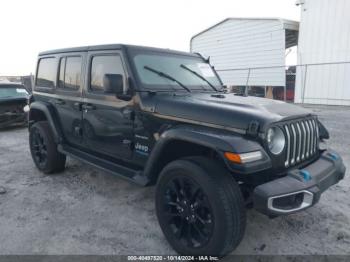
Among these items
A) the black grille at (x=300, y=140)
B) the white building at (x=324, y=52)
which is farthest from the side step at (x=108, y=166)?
the white building at (x=324, y=52)

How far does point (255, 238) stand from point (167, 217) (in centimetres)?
91

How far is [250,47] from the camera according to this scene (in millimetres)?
15727

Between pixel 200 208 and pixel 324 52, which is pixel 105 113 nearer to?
pixel 200 208

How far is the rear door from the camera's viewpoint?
3909mm

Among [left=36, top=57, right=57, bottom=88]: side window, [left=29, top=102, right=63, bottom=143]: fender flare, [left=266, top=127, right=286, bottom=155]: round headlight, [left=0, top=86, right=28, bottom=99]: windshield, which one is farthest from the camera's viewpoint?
[left=0, top=86, right=28, bottom=99]: windshield

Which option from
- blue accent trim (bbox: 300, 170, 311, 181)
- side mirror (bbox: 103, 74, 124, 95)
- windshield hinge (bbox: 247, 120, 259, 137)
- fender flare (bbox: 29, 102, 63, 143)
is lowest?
blue accent trim (bbox: 300, 170, 311, 181)

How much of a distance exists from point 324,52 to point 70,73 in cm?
1149

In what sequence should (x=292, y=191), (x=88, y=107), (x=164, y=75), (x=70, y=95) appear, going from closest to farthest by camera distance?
(x=292, y=191) → (x=164, y=75) → (x=88, y=107) → (x=70, y=95)

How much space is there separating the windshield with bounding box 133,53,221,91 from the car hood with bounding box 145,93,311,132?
0.26m

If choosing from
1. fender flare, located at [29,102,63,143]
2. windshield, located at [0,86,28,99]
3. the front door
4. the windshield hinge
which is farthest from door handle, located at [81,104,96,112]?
windshield, located at [0,86,28,99]

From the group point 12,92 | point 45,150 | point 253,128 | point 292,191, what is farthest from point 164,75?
point 12,92

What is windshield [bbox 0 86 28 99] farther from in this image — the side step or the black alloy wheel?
the black alloy wheel

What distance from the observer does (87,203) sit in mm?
3652

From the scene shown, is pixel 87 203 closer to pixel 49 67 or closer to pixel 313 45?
pixel 49 67
